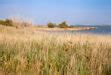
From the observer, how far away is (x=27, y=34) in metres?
8.72

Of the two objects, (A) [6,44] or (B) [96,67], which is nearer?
(B) [96,67]

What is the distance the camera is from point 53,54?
5703mm

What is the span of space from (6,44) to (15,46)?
365 mm

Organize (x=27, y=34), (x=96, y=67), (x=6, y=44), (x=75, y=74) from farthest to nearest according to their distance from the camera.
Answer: (x=27, y=34)
(x=6, y=44)
(x=96, y=67)
(x=75, y=74)

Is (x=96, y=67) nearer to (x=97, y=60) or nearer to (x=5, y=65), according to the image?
(x=97, y=60)

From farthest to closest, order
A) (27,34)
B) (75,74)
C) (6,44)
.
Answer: (27,34), (6,44), (75,74)

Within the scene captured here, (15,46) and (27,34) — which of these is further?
(27,34)

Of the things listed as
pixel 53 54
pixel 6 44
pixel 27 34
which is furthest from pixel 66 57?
pixel 27 34

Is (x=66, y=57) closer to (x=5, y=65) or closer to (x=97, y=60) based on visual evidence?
(x=97, y=60)

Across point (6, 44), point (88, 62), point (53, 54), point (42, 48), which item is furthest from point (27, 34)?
point (88, 62)

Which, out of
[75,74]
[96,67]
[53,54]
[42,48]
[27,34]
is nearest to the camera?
[75,74]

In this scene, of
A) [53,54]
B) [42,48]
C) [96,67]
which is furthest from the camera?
[42,48]

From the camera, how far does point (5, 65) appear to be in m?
5.58

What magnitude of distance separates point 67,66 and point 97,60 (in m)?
0.75
